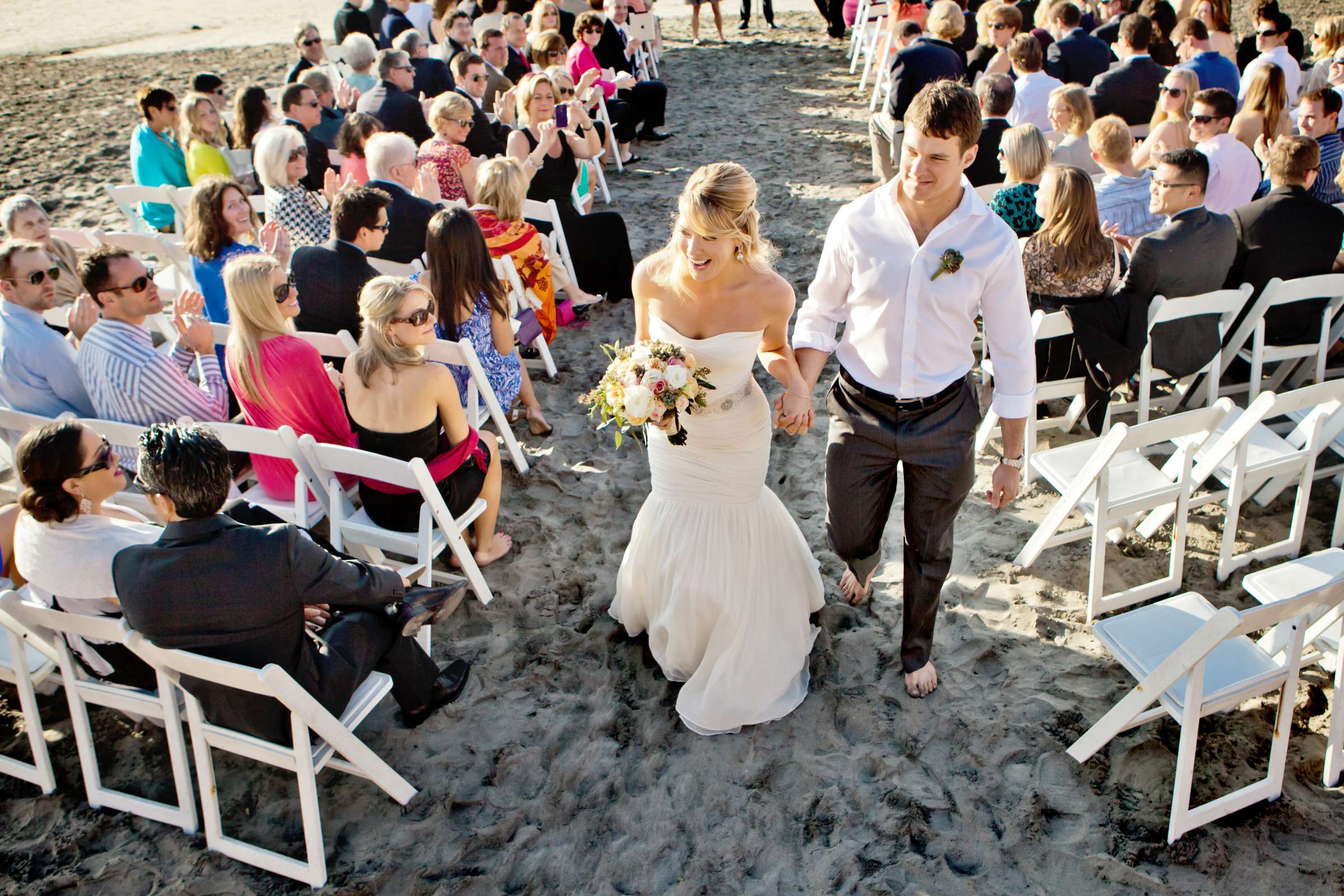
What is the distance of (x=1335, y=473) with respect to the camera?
4.61m

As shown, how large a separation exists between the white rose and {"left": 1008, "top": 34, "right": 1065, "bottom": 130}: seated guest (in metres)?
6.28

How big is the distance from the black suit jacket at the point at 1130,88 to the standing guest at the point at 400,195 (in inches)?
235

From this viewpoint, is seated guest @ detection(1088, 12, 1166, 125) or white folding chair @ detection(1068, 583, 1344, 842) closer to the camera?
white folding chair @ detection(1068, 583, 1344, 842)

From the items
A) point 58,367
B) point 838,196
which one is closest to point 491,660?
point 58,367

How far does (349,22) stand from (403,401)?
9556mm

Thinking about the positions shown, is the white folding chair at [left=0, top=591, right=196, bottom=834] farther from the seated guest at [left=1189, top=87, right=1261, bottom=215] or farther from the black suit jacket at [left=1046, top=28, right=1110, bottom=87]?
the black suit jacket at [left=1046, top=28, right=1110, bottom=87]

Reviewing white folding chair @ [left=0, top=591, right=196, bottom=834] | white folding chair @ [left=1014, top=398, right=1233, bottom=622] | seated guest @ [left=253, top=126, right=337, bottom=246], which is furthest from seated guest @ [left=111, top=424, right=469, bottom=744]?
seated guest @ [left=253, top=126, right=337, bottom=246]

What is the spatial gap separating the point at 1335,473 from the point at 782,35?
1329 cm

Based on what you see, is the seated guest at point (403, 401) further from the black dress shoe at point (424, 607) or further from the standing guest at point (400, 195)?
the standing guest at point (400, 195)

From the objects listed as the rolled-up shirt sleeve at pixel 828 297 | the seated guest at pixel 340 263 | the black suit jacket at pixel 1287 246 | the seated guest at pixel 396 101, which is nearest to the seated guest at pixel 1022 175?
the black suit jacket at pixel 1287 246

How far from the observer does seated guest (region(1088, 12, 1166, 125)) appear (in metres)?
7.92

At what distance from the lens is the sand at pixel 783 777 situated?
3039 mm

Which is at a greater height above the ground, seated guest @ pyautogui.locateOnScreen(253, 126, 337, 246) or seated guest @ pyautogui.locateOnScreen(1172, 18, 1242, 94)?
seated guest @ pyautogui.locateOnScreen(1172, 18, 1242, 94)

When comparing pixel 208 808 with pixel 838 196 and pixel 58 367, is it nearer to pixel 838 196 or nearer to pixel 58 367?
pixel 58 367
